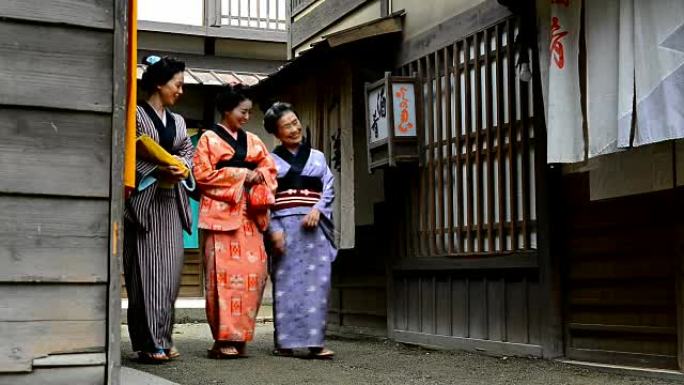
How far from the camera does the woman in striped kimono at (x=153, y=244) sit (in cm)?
604

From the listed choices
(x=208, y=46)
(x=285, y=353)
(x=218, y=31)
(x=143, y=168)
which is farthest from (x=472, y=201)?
(x=208, y=46)

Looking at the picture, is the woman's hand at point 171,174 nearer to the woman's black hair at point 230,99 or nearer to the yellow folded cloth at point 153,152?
the yellow folded cloth at point 153,152

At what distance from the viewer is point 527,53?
6566 mm

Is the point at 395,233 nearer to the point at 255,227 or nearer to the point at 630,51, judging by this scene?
the point at 255,227

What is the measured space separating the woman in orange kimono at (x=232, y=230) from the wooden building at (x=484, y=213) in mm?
1808

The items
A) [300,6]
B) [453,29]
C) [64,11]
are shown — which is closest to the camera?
[64,11]

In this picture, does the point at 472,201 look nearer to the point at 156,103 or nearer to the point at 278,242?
the point at 278,242

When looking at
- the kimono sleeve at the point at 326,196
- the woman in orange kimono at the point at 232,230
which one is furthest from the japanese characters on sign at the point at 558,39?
the woman in orange kimono at the point at 232,230

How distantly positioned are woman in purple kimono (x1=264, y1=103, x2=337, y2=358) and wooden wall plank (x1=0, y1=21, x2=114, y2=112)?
11.5ft

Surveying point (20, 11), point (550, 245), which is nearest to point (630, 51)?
point (550, 245)

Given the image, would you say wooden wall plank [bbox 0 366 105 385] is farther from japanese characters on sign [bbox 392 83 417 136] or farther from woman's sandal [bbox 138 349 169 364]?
japanese characters on sign [bbox 392 83 417 136]

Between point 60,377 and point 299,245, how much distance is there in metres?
3.75

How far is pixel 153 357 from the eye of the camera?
607 centimetres

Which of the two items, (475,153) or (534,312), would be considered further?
(475,153)
